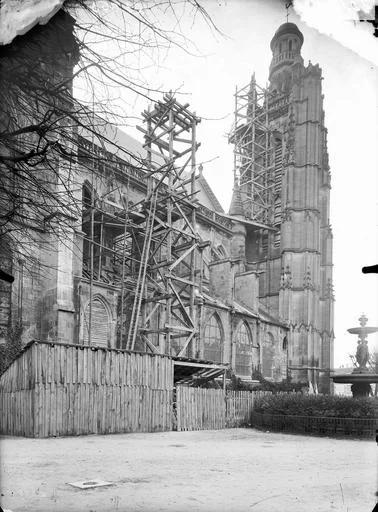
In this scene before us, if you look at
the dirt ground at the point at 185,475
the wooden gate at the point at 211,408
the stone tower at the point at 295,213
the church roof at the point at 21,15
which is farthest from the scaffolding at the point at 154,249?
the church roof at the point at 21,15

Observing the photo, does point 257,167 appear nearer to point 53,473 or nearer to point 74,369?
point 74,369

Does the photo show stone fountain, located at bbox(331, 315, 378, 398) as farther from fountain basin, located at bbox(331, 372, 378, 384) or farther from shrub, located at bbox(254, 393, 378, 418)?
shrub, located at bbox(254, 393, 378, 418)

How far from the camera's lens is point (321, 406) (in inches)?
645

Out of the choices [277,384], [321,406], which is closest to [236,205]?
[277,384]

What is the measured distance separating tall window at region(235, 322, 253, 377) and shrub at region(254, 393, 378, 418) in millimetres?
13781

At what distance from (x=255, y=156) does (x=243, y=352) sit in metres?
20.9

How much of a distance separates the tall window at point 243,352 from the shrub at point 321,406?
13.8 m

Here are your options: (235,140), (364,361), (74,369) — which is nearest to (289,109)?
(235,140)

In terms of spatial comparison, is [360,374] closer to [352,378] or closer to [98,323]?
[352,378]

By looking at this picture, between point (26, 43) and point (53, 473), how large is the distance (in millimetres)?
5964

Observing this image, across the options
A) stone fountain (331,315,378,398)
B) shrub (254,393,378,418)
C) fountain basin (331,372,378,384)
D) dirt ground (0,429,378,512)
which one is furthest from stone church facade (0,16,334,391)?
dirt ground (0,429,378,512)

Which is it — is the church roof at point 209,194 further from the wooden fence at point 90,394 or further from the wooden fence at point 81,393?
the wooden fence at point 81,393

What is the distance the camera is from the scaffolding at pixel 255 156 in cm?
4506

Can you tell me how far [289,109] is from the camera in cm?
4284
